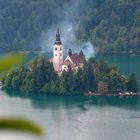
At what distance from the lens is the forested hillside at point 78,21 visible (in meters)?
37.5

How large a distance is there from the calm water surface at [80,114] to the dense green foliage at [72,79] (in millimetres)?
509

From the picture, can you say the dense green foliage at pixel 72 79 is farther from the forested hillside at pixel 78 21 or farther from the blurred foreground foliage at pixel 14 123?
the blurred foreground foliage at pixel 14 123

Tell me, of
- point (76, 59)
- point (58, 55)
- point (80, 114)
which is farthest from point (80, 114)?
point (58, 55)

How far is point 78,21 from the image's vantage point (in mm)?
42281

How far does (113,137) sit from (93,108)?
4.13 meters

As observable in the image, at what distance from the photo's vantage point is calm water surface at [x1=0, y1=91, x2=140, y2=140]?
529 inches

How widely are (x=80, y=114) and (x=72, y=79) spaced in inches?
183

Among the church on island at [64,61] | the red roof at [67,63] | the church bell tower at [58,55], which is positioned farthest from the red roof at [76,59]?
the church bell tower at [58,55]

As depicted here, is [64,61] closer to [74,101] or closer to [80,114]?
[74,101]

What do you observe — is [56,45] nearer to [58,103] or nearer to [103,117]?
[58,103]

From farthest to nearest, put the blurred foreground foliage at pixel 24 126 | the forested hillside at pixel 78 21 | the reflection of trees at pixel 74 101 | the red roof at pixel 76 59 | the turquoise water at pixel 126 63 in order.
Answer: the forested hillside at pixel 78 21 → the turquoise water at pixel 126 63 → the red roof at pixel 76 59 → the reflection of trees at pixel 74 101 → the blurred foreground foliage at pixel 24 126

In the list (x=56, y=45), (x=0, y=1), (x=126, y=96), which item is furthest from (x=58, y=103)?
(x=0, y=1)

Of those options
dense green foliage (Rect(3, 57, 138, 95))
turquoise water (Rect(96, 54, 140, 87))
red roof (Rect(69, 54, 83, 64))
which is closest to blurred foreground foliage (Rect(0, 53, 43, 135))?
dense green foliage (Rect(3, 57, 138, 95))

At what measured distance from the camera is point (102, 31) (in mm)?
38719
